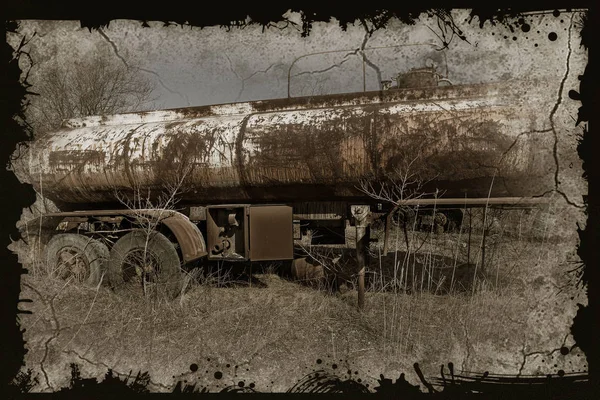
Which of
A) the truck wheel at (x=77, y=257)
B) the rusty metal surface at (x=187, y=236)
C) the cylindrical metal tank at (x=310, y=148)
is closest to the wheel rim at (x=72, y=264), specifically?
the truck wheel at (x=77, y=257)

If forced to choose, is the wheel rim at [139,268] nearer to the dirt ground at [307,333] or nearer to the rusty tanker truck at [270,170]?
the rusty tanker truck at [270,170]

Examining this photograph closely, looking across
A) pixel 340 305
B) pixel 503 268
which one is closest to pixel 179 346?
pixel 340 305

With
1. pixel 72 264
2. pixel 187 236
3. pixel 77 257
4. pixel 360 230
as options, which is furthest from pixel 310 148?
pixel 72 264

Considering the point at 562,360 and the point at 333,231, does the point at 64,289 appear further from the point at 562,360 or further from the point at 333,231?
the point at 562,360

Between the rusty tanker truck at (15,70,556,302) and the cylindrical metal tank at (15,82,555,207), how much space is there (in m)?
0.01

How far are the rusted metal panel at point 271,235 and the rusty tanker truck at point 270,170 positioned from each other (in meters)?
0.01

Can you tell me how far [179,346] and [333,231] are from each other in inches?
91.4

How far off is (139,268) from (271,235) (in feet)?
6.25

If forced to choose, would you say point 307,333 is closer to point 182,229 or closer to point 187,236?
point 187,236

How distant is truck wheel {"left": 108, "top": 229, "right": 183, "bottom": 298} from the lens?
483cm

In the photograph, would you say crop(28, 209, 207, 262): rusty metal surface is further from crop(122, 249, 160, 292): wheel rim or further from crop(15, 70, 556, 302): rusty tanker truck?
crop(122, 249, 160, 292): wheel rim

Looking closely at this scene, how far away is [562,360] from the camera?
2719 mm

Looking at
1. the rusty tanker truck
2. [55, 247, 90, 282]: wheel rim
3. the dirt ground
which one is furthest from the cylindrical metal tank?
the dirt ground

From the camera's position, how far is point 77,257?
539 centimetres
